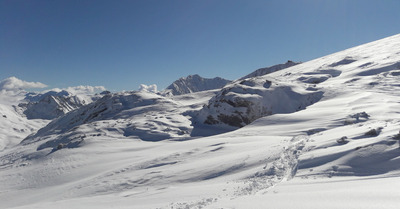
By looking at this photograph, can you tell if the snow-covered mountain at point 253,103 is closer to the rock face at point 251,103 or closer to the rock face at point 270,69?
the rock face at point 251,103

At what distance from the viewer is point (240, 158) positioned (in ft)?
32.8

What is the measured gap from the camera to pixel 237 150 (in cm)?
1171

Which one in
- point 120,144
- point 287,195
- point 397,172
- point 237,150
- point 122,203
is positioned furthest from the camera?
point 120,144

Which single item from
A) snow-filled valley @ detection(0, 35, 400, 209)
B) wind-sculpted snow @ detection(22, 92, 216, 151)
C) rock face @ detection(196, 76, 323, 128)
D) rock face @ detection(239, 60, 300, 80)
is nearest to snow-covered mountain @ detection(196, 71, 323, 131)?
rock face @ detection(196, 76, 323, 128)

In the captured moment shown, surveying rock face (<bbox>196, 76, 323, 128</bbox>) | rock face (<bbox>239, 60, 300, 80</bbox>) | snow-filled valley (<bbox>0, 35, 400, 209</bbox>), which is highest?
rock face (<bbox>239, 60, 300, 80</bbox>)

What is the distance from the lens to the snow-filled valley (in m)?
6.29

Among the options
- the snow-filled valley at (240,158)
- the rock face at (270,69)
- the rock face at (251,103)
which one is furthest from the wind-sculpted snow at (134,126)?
the rock face at (270,69)

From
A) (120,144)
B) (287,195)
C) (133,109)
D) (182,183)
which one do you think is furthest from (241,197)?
(133,109)

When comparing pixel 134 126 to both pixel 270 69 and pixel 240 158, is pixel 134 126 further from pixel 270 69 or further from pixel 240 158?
pixel 270 69

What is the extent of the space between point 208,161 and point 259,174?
124 inches

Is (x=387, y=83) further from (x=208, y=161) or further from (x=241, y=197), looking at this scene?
(x=241, y=197)

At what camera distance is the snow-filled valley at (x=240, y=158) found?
6.29 meters

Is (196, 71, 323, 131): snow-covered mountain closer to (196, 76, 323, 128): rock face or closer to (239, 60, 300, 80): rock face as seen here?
(196, 76, 323, 128): rock face

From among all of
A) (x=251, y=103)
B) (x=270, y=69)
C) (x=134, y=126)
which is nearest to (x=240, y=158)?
(x=251, y=103)
